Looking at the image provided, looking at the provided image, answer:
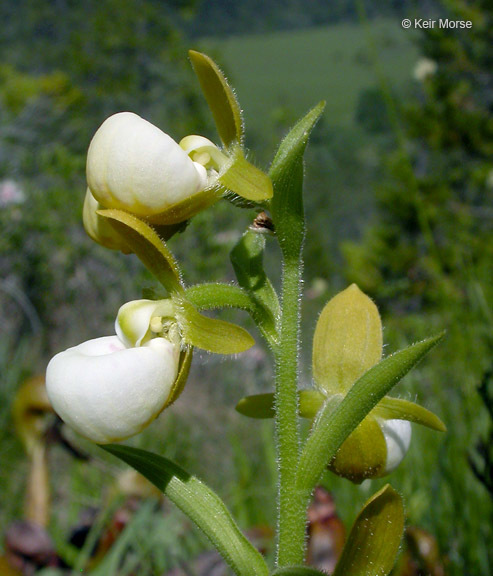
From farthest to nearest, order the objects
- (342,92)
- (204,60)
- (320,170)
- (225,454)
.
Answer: (342,92) < (320,170) < (225,454) < (204,60)

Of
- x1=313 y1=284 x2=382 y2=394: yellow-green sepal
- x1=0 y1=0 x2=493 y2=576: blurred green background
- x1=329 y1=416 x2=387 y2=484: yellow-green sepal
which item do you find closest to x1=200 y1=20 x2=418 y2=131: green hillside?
x1=0 y1=0 x2=493 y2=576: blurred green background

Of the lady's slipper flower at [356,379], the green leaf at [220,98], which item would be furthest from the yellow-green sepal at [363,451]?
the green leaf at [220,98]

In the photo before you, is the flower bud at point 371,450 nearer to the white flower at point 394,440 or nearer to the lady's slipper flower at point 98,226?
the white flower at point 394,440

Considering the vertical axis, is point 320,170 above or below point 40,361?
below

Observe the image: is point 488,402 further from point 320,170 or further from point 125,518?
point 320,170

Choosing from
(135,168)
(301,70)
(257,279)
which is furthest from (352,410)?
(301,70)

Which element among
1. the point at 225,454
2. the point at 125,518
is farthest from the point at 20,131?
the point at 125,518
